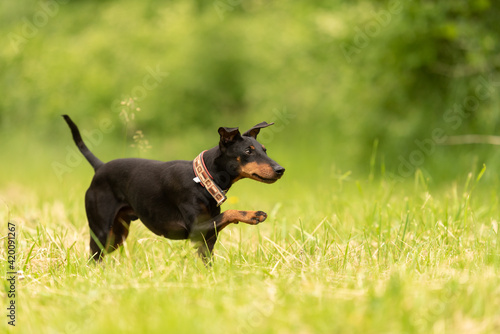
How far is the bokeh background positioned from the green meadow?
45 mm

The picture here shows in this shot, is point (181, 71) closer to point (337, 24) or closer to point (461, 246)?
point (337, 24)

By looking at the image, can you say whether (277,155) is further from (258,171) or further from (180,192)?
(258,171)

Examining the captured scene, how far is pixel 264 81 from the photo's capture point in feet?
44.8

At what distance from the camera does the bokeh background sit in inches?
303

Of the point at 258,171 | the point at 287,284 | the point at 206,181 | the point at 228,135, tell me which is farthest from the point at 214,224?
the point at 287,284

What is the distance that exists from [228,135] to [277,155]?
28.6ft

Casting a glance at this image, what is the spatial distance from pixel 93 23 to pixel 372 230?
15.0 m

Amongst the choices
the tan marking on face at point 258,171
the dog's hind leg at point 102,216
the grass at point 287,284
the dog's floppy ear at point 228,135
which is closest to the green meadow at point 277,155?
the grass at point 287,284

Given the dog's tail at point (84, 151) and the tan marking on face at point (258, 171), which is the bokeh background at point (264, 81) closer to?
the dog's tail at point (84, 151)

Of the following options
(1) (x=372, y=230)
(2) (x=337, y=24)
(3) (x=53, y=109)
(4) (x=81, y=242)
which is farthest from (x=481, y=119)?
(3) (x=53, y=109)

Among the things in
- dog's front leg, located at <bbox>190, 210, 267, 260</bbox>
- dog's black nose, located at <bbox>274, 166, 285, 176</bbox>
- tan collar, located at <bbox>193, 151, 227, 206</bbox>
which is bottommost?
dog's front leg, located at <bbox>190, 210, 267, 260</bbox>

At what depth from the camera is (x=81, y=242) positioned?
4.23 metres

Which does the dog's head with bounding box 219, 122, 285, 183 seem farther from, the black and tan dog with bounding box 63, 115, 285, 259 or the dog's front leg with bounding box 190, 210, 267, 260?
the dog's front leg with bounding box 190, 210, 267, 260

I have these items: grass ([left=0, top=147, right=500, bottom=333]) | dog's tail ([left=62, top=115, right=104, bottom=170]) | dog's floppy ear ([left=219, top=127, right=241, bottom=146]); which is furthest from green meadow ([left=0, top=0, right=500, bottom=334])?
dog's floppy ear ([left=219, top=127, right=241, bottom=146])
